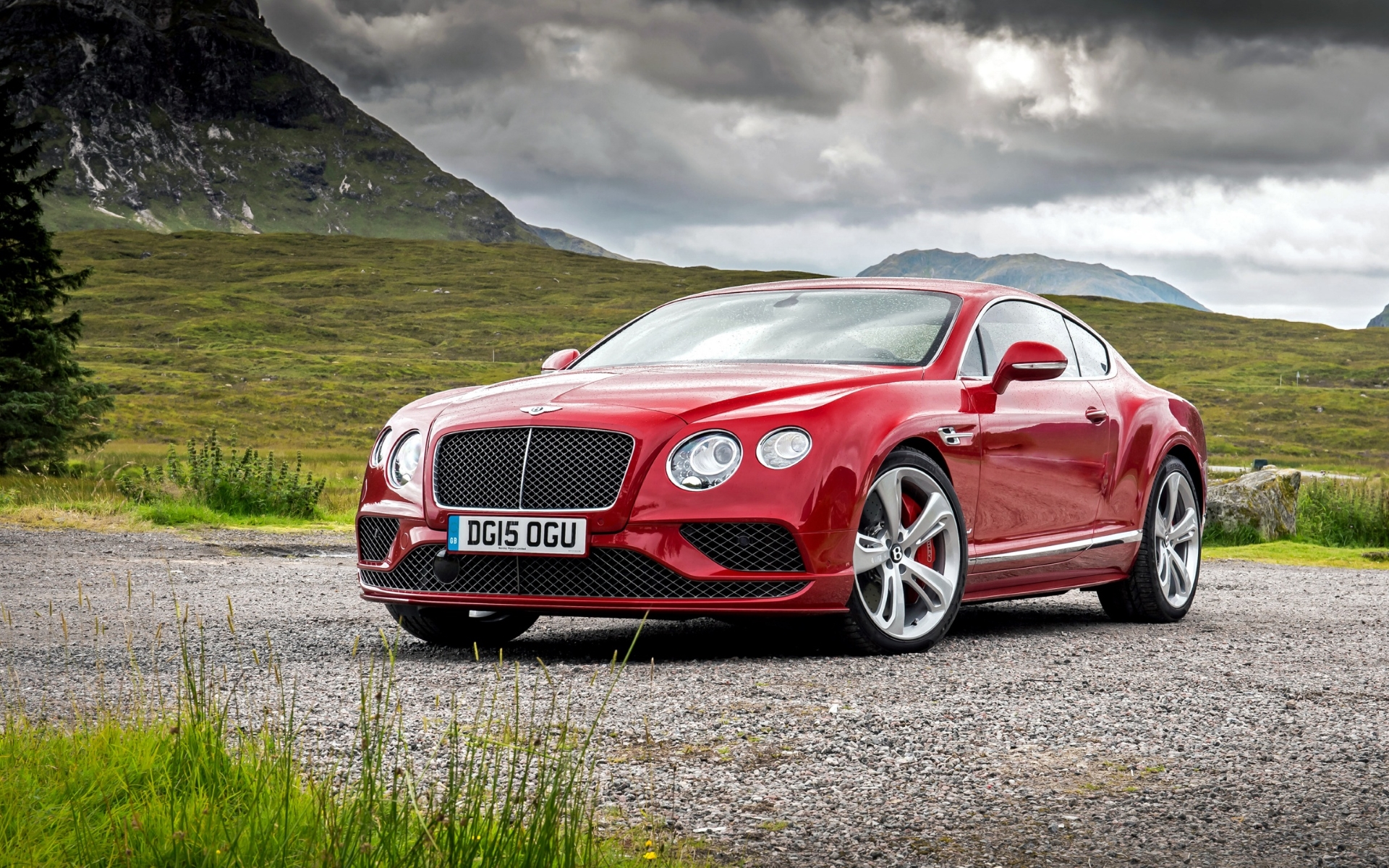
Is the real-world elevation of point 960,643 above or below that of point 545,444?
below

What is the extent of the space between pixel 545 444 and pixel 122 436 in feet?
164

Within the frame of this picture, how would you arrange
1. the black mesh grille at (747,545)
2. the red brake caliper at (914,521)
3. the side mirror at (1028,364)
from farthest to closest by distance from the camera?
the side mirror at (1028,364) → the red brake caliper at (914,521) → the black mesh grille at (747,545)

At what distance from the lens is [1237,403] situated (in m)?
90.4

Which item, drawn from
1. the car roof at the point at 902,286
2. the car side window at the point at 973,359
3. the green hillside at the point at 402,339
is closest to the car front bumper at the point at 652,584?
the car side window at the point at 973,359

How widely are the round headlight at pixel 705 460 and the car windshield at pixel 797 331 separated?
1150mm

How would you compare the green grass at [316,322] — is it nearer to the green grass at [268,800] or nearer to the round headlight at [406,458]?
the round headlight at [406,458]

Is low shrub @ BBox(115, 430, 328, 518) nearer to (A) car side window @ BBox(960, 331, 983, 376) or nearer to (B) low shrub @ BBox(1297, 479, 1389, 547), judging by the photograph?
(A) car side window @ BBox(960, 331, 983, 376)

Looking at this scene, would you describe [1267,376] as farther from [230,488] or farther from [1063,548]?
[1063,548]

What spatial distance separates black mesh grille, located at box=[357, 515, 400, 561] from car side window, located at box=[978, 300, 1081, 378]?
2.83 meters

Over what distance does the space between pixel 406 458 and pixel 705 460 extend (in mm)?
1441

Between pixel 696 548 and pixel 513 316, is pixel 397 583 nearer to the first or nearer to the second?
pixel 696 548

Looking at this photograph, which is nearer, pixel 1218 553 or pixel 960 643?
pixel 960 643

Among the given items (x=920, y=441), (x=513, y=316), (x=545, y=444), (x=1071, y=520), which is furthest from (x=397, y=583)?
(x=513, y=316)

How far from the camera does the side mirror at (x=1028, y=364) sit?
6.31 metres
